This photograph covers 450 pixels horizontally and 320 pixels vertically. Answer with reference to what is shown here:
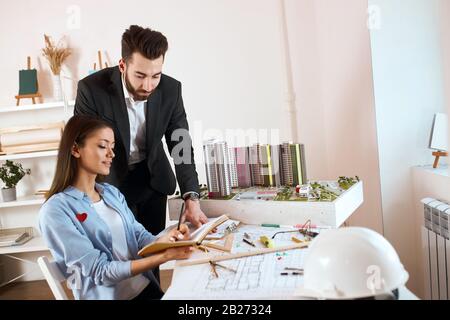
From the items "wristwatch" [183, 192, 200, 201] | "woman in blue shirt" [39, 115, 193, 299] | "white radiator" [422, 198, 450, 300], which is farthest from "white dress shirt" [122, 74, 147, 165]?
"white radiator" [422, 198, 450, 300]

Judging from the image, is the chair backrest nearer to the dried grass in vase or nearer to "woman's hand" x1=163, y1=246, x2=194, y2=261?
"woman's hand" x1=163, y1=246, x2=194, y2=261

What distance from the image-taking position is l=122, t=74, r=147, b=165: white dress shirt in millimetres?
1150

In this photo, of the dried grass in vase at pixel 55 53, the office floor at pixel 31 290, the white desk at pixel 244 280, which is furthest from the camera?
the dried grass in vase at pixel 55 53

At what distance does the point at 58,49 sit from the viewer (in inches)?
47.2

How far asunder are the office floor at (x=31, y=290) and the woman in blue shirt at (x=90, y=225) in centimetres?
8

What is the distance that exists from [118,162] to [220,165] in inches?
13.9

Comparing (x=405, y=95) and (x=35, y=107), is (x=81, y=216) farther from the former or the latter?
(x=405, y=95)

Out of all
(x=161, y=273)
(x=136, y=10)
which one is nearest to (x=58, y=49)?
(x=136, y=10)

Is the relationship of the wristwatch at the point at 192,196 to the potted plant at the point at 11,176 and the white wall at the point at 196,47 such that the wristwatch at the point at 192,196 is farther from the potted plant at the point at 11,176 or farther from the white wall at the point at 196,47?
the potted plant at the point at 11,176

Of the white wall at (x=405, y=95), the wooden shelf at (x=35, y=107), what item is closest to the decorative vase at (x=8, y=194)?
the wooden shelf at (x=35, y=107)

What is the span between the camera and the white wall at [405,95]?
3.14ft

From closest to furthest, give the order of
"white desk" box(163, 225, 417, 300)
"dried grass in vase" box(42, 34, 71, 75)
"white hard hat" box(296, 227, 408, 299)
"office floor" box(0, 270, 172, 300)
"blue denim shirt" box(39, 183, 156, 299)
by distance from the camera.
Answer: "white hard hat" box(296, 227, 408, 299), "white desk" box(163, 225, 417, 300), "blue denim shirt" box(39, 183, 156, 299), "office floor" box(0, 270, 172, 300), "dried grass in vase" box(42, 34, 71, 75)

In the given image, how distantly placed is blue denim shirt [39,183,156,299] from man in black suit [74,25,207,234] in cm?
16
